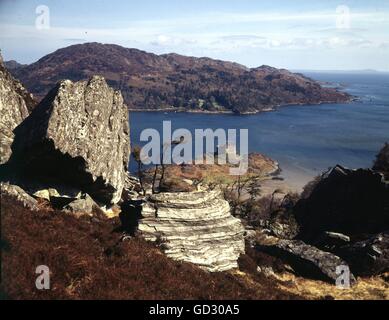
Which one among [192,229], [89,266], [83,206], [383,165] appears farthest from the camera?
[383,165]

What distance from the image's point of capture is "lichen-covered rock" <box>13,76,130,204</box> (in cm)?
1914

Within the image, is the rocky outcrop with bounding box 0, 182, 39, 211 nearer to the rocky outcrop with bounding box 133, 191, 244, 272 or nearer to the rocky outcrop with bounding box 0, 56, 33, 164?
the rocky outcrop with bounding box 0, 56, 33, 164

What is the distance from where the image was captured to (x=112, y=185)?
2280 centimetres

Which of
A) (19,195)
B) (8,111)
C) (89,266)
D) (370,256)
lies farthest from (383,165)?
(89,266)

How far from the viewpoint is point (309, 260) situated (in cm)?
2183

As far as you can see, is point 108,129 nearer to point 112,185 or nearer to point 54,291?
point 112,185

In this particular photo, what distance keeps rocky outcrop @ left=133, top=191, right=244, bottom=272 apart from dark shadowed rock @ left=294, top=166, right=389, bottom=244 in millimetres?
10144

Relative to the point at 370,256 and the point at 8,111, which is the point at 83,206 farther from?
the point at 370,256

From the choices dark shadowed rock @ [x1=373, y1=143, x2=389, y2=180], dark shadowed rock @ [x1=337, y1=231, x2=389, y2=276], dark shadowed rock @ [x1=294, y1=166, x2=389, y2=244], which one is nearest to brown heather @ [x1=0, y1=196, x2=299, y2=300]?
dark shadowed rock @ [x1=337, y1=231, x2=389, y2=276]

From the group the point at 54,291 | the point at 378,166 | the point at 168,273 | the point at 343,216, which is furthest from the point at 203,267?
the point at 378,166

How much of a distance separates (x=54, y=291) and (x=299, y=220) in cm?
2721

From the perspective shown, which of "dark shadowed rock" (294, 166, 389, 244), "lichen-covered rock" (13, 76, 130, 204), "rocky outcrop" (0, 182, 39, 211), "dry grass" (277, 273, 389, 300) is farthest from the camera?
"dark shadowed rock" (294, 166, 389, 244)

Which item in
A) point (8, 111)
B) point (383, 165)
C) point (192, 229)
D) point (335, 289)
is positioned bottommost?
point (335, 289)

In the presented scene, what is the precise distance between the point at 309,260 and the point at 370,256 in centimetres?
320
